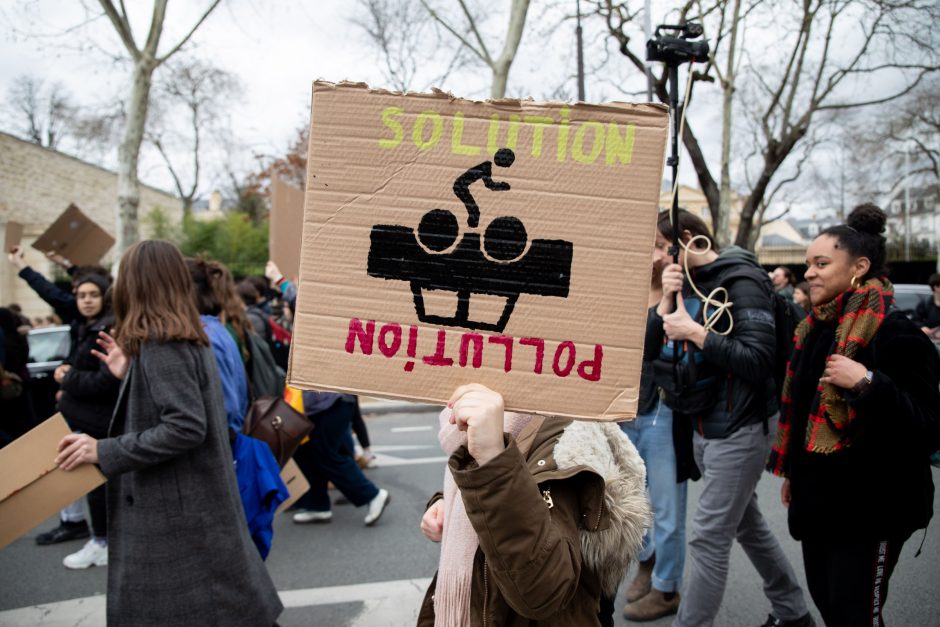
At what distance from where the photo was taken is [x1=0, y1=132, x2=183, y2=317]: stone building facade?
23734 mm

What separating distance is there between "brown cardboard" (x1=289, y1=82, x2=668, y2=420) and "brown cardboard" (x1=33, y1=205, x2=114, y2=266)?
6.25m

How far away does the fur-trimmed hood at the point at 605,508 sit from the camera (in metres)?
1.62

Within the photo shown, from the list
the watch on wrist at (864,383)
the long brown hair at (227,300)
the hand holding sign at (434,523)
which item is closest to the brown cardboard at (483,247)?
the hand holding sign at (434,523)

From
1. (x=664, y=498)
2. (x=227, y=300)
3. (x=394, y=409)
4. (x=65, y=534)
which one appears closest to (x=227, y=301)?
(x=227, y=300)

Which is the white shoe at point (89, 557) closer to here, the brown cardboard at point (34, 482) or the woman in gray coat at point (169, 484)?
the brown cardboard at point (34, 482)

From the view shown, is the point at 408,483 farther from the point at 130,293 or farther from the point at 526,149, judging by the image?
the point at 526,149

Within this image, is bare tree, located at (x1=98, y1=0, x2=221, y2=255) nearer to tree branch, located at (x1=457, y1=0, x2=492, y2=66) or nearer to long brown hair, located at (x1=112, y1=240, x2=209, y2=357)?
tree branch, located at (x1=457, y1=0, x2=492, y2=66)

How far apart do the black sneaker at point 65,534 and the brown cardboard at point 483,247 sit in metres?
4.81

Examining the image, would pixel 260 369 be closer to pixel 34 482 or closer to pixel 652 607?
pixel 34 482

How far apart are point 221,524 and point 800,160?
26.0 m

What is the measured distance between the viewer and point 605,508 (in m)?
1.64

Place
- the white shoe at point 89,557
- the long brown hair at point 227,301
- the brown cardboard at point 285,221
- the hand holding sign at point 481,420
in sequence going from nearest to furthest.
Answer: the hand holding sign at point 481,420 < the brown cardboard at point 285,221 < the white shoe at point 89,557 < the long brown hair at point 227,301

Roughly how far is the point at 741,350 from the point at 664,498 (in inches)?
42.8

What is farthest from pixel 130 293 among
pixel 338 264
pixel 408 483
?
pixel 408 483
